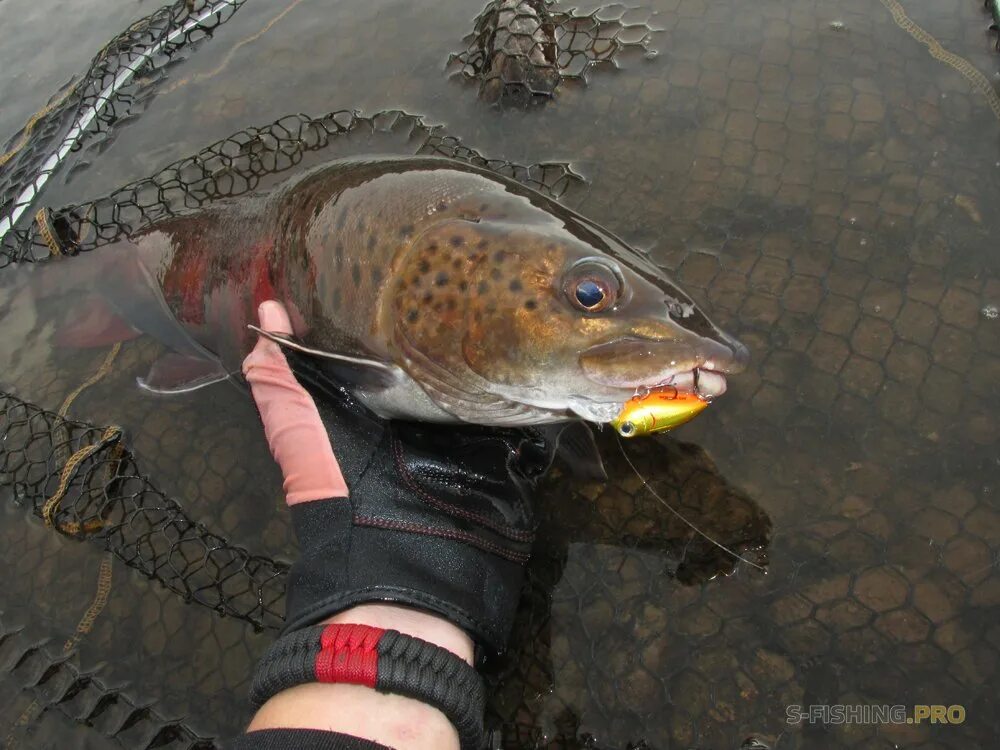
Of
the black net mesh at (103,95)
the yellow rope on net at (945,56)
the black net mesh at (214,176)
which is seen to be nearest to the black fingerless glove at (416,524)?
the black net mesh at (214,176)

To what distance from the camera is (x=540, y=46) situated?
184 inches

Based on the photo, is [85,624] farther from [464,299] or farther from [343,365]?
[464,299]

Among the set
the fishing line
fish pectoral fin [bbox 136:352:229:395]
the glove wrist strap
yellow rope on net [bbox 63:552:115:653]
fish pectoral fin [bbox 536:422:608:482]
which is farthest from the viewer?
fish pectoral fin [bbox 136:352:229:395]

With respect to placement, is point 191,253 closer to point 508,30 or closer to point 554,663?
point 508,30

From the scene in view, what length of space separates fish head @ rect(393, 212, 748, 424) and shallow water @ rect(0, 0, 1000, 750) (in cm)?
80

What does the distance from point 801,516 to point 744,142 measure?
2.31 metres

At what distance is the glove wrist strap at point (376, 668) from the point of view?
211 cm

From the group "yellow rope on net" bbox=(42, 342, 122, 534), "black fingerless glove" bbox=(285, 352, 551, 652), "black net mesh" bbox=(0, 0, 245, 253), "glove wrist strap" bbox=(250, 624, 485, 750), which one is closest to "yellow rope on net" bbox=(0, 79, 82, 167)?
"black net mesh" bbox=(0, 0, 245, 253)

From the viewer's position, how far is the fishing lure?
243 centimetres

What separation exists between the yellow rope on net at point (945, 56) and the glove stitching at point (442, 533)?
3.61m

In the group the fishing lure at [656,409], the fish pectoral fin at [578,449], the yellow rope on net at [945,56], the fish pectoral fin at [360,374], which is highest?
the fish pectoral fin at [360,374]

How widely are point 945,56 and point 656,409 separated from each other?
3316 mm

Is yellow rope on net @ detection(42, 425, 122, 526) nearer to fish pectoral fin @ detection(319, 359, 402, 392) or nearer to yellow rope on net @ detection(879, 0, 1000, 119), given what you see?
fish pectoral fin @ detection(319, 359, 402, 392)

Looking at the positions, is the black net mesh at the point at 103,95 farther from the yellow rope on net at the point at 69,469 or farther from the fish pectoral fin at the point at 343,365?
the fish pectoral fin at the point at 343,365
